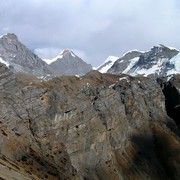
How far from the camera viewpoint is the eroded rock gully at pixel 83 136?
87438 mm

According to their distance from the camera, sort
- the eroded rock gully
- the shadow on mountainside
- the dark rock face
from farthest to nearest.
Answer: the shadow on mountainside, the eroded rock gully, the dark rock face

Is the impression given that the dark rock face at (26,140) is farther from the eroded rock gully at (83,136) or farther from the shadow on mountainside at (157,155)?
the shadow on mountainside at (157,155)

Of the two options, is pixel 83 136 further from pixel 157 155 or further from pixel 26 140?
pixel 26 140

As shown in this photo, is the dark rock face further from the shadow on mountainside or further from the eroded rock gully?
the shadow on mountainside

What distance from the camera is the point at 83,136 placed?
147 m

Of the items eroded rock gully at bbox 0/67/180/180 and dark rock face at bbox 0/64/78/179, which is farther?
eroded rock gully at bbox 0/67/180/180

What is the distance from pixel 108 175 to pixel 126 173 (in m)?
12.4

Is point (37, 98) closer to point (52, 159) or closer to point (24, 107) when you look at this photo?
point (24, 107)

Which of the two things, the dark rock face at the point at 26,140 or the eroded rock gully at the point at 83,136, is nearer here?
the dark rock face at the point at 26,140

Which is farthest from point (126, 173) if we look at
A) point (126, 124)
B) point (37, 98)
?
point (37, 98)

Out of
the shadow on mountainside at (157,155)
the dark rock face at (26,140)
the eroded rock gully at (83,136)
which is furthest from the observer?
the shadow on mountainside at (157,155)

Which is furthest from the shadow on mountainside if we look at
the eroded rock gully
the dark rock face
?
the dark rock face

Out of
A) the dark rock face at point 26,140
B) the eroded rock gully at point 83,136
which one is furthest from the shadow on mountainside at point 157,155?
the dark rock face at point 26,140

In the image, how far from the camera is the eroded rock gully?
287 feet
